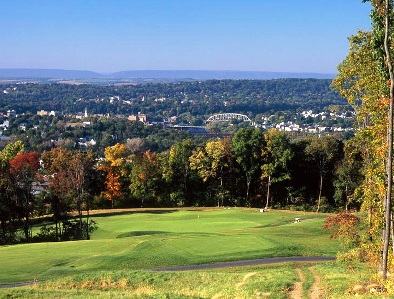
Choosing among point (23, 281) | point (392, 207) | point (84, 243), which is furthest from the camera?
point (84, 243)

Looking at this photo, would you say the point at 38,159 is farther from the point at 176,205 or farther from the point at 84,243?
the point at 84,243

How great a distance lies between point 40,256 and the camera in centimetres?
3102

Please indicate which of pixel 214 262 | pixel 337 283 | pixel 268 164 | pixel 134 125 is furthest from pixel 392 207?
pixel 134 125

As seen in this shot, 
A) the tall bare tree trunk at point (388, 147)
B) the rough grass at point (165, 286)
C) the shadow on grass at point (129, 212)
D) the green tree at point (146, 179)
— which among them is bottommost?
the shadow on grass at point (129, 212)

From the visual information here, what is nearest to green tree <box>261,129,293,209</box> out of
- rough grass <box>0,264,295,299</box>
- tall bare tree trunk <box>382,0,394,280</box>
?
rough grass <box>0,264,295,299</box>

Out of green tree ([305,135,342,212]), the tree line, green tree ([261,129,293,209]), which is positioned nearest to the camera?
the tree line

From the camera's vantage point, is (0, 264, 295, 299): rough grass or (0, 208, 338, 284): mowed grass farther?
(0, 208, 338, 284): mowed grass

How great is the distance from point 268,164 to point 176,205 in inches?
518

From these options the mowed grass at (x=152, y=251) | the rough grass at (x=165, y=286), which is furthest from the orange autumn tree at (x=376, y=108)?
the mowed grass at (x=152, y=251)

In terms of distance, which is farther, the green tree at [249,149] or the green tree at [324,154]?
the green tree at [249,149]

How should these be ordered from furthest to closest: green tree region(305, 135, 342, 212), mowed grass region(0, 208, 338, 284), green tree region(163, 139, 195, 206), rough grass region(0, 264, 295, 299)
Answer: green tree region(163, 139, 195, 206), green tree region(305, 135, 342, 212), mowed grass region(0, 208, 338, 284), rough grass region(0, 264, 295, 299)

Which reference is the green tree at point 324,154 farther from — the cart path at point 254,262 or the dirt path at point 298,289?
the dirt path at point 298,289

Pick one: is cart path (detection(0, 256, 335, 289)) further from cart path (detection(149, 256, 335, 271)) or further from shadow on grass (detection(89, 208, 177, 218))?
shadow on grass (detection(89, 208, 177, 218))

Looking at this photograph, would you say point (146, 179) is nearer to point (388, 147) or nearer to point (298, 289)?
point (298, 289)
